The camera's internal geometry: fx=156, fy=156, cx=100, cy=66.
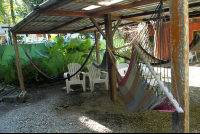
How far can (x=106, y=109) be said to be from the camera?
10.7 ft

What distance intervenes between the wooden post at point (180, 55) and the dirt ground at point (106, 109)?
73 centimetres

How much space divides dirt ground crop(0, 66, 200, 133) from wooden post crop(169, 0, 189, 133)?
0.73m

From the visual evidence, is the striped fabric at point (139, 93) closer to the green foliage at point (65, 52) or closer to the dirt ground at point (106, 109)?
the dirt ground at point (106, 109)

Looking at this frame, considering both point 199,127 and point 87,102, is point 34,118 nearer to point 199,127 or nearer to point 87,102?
point 87,102

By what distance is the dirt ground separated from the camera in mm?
2487

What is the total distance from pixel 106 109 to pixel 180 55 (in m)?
2.03

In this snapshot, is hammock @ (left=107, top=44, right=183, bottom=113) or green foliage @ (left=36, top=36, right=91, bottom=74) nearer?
hammock @ (left=107, top=44, right=183, bottom=113)

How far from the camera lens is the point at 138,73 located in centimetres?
240

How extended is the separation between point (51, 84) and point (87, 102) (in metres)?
2.38

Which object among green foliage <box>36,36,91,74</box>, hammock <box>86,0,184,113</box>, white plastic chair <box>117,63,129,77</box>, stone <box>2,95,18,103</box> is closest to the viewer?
hammock <box>86,0,184,113</box>

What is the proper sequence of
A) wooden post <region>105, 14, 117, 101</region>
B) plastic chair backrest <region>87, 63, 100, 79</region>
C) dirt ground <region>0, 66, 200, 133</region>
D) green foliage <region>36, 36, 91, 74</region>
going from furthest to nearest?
1. green foliage <region>36, 36, 91, 74</region>
2. plastic chair backrest <region>87, 63, 100, 79</region>
3. wooden post <region>105, 14, 117, 101</region>
4. dirt ground <region>0, 66, 200, 133</region>

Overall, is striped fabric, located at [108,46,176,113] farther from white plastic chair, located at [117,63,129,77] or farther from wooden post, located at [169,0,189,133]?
white plastic chair, located at [117,63,129,77]

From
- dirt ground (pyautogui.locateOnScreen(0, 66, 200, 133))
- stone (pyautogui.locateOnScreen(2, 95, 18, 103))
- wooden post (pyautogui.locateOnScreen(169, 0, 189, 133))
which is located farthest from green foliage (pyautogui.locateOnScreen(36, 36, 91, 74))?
wooden post (pyautogui.locateOnScreen(169, 0, 189, 133))

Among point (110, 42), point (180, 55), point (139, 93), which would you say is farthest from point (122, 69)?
point (180, 55)
